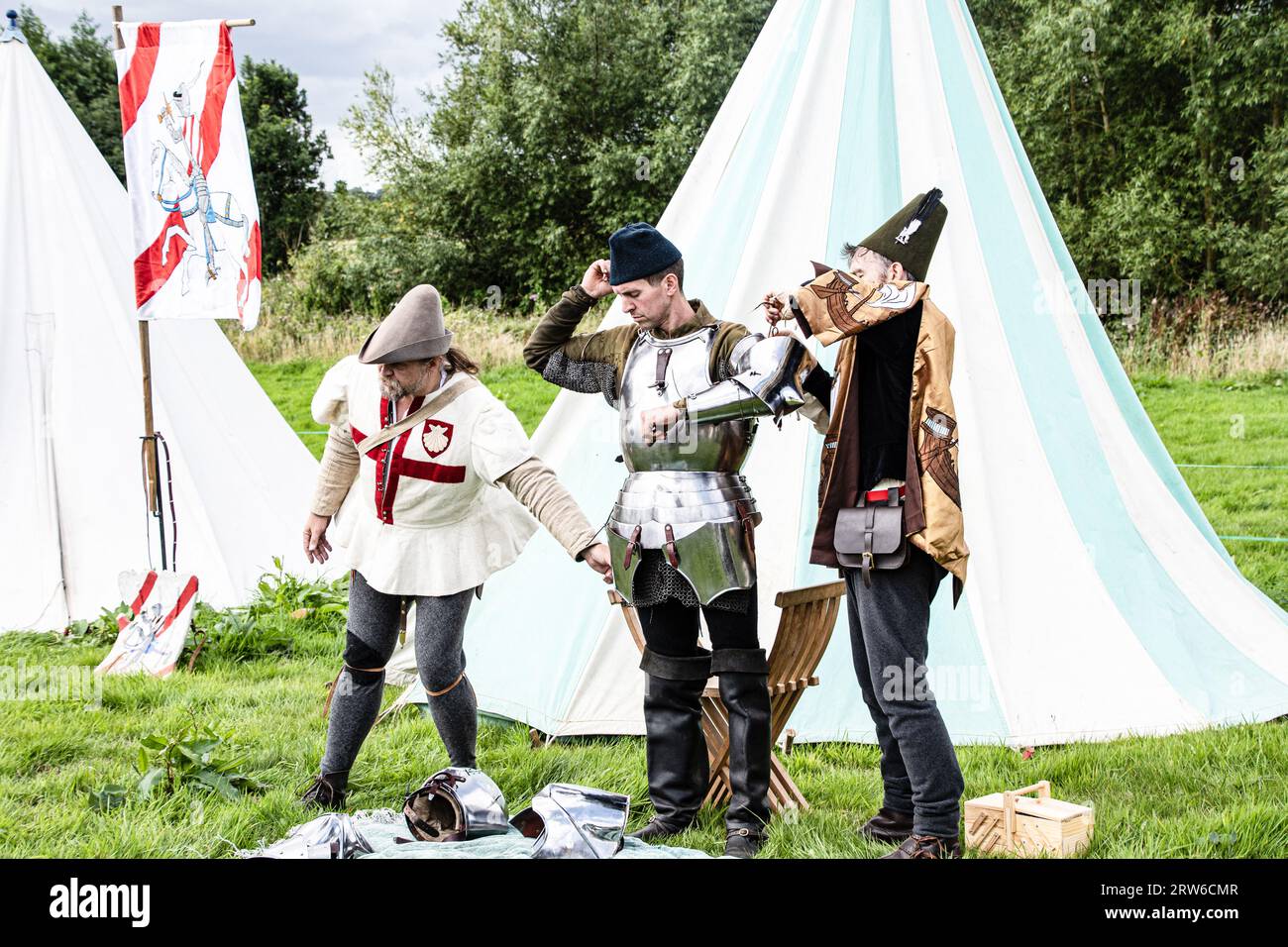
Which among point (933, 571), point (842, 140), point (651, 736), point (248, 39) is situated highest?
point (248, 39)

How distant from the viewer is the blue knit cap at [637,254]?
9.10 ft

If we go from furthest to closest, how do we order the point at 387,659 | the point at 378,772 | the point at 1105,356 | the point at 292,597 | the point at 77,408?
the point at 77,408 < the point at 292,597 < the point at 1105,356 < the point at 378,772 < the point at 387,659

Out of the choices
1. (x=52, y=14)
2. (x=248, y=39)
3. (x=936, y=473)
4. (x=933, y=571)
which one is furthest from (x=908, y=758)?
(x=52, y=14)

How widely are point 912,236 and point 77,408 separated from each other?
4421mm

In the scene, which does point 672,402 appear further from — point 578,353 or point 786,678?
point 786,678

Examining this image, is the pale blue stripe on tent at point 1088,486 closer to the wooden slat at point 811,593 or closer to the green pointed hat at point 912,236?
the wooden slat at point 811,593

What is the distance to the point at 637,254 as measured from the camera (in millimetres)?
2773

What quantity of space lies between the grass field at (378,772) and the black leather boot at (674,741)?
8 cm

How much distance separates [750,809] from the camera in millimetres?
2834

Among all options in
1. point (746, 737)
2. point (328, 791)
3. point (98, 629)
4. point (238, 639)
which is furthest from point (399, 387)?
point (98, 629)

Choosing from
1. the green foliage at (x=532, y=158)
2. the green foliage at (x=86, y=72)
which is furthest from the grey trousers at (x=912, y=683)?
the green foliage at (x=86, y=72)

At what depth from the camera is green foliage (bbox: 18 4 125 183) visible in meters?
20.5
